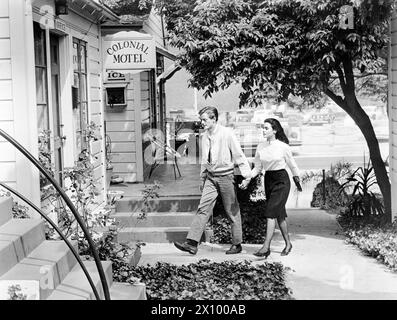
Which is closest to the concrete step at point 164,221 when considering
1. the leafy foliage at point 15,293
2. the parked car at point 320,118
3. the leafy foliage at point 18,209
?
the leafy foliage at point 18,209

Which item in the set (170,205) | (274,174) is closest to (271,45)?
(274,174)

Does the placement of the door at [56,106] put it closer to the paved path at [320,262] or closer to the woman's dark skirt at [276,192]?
the paved path at [320,262]

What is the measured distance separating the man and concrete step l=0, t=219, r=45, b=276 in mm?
2824

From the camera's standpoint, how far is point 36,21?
27.0ft

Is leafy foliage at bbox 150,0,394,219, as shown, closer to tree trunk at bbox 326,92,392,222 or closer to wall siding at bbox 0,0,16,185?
tree trunk at bbox 326,92,392,222

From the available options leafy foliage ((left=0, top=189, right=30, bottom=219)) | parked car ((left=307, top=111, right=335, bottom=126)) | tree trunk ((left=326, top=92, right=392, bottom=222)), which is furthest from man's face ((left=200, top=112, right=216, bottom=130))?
parked car ((left=307, top=111, right=335, bottom=126))

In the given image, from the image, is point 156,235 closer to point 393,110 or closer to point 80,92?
point 80,92

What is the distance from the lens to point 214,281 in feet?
24.1

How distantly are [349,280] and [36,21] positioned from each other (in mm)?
4532

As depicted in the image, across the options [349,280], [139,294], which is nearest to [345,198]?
[349,280]

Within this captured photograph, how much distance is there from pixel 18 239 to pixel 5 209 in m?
0.77

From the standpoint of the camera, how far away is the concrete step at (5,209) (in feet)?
21.1

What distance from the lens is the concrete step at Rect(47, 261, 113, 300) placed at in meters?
5.38

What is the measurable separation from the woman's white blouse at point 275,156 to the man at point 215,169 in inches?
10.6
